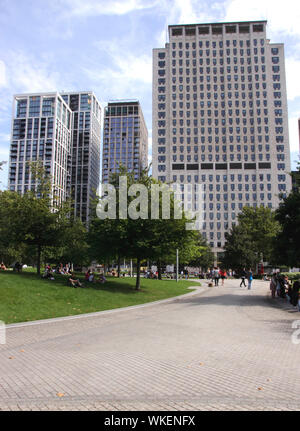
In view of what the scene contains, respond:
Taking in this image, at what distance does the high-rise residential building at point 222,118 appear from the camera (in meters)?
118

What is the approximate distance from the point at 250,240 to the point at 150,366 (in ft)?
214

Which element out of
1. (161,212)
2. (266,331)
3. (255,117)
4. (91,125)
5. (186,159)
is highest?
(91,125)

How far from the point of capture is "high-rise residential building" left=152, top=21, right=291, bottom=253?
4658 inches

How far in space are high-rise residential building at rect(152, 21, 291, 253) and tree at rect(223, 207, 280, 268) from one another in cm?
3976

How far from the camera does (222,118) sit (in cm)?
12144

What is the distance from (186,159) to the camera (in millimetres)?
120562

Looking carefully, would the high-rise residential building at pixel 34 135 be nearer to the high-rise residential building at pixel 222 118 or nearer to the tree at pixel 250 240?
the high-rise residential building at pixel 222 118

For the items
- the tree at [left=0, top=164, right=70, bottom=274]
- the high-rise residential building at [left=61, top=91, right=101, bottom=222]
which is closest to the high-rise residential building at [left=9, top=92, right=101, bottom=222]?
the high-rise residential building at [left=61, top=91, right=101, bottom=222]

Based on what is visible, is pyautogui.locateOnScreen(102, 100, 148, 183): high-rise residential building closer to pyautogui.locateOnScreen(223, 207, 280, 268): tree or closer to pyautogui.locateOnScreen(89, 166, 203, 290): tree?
pyautogui.locateOnScreen(223, 207, 280, 268): tree

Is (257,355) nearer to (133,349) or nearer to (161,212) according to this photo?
(133,349)

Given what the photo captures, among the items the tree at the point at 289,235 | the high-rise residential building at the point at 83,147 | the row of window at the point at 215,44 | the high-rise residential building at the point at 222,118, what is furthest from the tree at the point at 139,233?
the high-rise residential building at the point at 83,147

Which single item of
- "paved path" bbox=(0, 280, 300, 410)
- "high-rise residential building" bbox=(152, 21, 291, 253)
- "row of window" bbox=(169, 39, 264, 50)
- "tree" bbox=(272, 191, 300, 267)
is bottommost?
"paved path" bbox=(0, 280, 300, 410)
